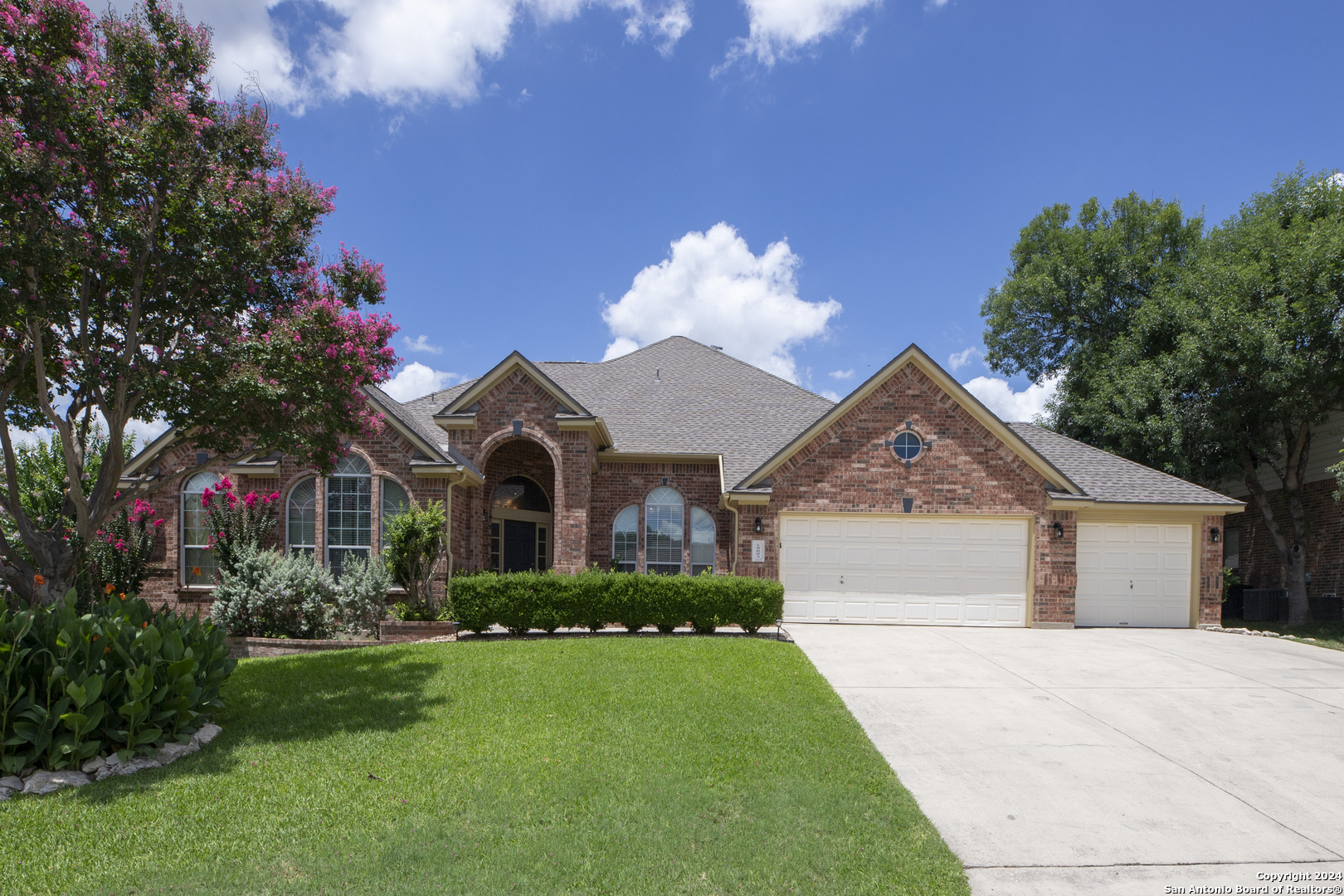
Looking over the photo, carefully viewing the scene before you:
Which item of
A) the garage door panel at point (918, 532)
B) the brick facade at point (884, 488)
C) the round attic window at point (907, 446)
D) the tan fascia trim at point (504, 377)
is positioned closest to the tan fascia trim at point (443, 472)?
the brick facade at point (884, 488)

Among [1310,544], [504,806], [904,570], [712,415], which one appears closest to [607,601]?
[904,570]

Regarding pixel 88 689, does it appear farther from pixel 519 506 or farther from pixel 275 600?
pixel 519 506

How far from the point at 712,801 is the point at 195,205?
866 cm

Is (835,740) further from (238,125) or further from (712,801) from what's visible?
(238,125)

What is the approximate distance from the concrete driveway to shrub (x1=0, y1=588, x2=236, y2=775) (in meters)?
6.74

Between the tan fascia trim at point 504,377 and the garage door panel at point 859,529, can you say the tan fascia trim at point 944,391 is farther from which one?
the tan fascia trim at point 504,377

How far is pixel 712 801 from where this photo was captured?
560cm

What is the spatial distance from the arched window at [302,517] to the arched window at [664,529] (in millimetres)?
7270

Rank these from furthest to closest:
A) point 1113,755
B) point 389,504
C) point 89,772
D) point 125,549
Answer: point 125,549
point 389,504
point 1113,755
point 89,772

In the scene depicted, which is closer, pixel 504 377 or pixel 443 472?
pixel 443 472

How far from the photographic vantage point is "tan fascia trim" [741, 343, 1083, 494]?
49.4 ft

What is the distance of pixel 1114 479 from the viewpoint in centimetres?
1627

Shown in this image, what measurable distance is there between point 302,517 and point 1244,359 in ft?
74.6

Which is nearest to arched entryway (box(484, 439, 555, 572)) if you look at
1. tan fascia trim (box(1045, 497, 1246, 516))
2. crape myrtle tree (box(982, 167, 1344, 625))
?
tan fascia trim (box(1045, 497, 1246, 516))
